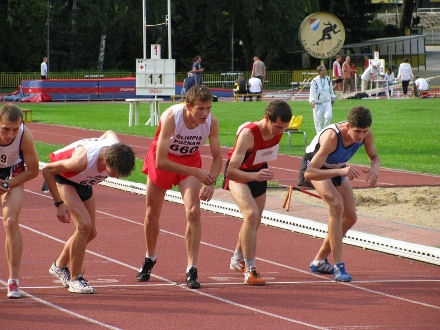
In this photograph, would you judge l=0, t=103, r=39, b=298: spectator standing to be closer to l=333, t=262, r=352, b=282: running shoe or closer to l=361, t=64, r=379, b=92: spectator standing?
l=333, t=262, r=352, b=282: running shoe

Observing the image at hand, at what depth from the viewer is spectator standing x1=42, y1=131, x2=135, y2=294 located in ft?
29.8

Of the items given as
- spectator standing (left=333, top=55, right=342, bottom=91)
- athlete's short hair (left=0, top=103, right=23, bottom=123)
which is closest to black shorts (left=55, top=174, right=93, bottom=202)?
athlete's short hair (left=0, top=103, right=23, bottom=123)

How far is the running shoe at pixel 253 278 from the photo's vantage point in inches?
389

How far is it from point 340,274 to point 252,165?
1.27 meters

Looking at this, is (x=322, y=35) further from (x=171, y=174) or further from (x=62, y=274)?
(x=62, y=274)

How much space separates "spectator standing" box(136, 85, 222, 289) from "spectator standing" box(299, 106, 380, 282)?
0.94 meters

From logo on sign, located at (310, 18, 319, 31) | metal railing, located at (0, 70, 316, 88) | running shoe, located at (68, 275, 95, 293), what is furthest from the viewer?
metal railing, located at (0, 70, 316, 88)

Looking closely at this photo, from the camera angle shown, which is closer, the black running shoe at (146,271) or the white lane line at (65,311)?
the white lane line at (65,311)

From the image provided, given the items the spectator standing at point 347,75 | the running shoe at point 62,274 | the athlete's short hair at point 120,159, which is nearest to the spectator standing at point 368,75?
the spectator standing at point 347,75

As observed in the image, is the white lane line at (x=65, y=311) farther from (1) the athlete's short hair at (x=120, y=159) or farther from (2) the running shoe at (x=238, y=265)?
(2) the running shoe at (x=238, y=265)

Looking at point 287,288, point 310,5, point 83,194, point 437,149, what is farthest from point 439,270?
point 310,5

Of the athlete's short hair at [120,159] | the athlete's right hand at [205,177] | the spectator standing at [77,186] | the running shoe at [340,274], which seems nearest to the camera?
the athlete's short hair at [120,159]

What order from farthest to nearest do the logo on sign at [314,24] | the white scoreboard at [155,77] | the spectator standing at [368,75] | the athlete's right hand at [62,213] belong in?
1. the logo on sign at [314,24]
2. the spectator standing at [368,75]
3. the white scoreboard at [155,77]
4. the athlete's right hand at [62,213]

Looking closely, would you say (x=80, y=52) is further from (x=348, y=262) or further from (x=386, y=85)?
(x=348, y=262)
